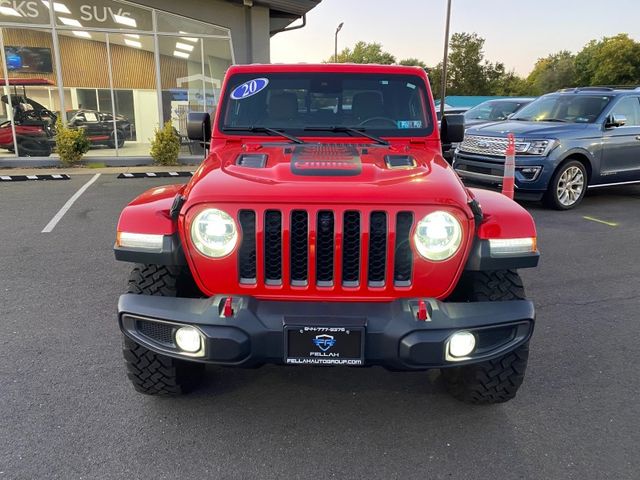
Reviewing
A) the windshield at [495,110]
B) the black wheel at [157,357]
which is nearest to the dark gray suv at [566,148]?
the windshield at [495,110]

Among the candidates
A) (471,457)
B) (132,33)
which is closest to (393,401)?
(471,457)

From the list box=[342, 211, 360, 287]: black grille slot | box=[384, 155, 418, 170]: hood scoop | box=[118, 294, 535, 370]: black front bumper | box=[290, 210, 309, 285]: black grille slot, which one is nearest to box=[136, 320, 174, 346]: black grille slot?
box=[118, 294, 535, 370]: black front bumper

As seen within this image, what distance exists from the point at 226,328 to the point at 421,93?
2.35 metres

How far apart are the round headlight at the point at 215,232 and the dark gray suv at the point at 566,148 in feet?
21.7

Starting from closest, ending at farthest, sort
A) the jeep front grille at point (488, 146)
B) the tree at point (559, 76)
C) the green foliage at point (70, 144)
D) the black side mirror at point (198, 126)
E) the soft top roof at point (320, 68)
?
1. the soft top roof at point (320, 68)
2. the black side mirror at point (198, 126)
3. the jeep front grille at point (488, 146)
4. the green foliage at point (70, 144)
5. the tree at point (559, 76)

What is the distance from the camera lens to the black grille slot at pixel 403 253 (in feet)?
7.95

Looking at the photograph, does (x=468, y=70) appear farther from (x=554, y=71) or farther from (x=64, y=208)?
(x=64, y=208)

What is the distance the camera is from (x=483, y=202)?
9.35 feet

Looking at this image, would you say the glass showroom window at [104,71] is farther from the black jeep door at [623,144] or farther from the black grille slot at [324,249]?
the black grille slot at [324,249]

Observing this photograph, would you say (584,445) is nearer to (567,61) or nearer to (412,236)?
(412,236)

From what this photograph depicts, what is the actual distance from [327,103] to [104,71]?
11.0 meters

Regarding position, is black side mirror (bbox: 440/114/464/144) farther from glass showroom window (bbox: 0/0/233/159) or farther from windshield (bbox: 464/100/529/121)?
glass showroom window (bbox: 0/0/233/159)

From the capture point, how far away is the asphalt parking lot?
2.49 m

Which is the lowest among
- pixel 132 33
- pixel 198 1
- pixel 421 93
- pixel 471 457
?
pixel 471 457
